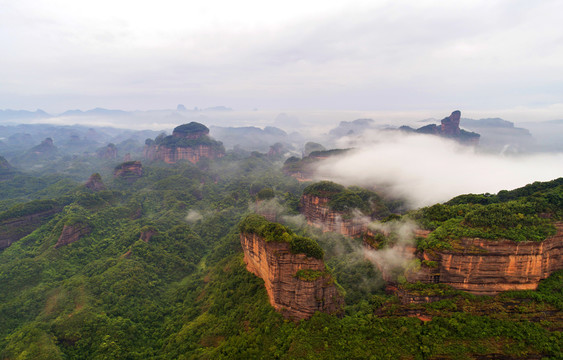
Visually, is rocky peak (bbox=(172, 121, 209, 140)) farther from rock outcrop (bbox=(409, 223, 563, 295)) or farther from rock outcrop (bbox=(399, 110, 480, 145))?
rock outcrop (bbox=(409, 223, 563, 295))

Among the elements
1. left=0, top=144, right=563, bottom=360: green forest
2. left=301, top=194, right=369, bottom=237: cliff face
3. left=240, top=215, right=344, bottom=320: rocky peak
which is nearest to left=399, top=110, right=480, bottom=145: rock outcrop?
left=0, top=144, right=563, bottom=360: green forest

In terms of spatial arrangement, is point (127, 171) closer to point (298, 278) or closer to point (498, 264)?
point (298, 278)

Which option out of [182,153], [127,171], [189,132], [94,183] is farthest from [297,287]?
[189,132]

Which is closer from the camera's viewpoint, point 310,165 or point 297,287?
point 297,287

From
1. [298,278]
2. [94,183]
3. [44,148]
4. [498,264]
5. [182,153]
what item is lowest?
[94,183]

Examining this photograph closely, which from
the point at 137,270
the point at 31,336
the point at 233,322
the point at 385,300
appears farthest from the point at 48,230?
the point at 385,300

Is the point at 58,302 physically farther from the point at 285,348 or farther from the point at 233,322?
the point at 285,348

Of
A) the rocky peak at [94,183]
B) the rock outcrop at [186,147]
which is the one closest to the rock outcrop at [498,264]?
the rocky peak at [94,183]
